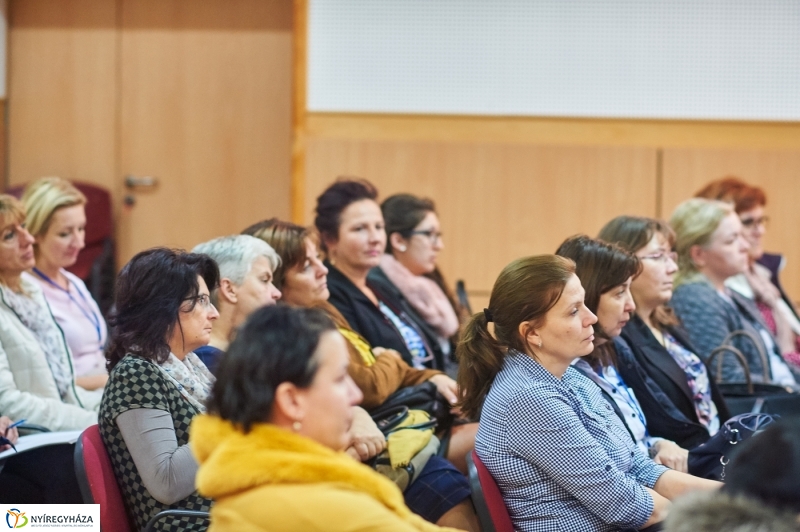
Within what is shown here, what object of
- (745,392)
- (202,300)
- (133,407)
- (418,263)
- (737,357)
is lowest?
(745,392)

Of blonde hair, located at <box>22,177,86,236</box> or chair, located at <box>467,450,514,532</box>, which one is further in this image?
blonde hair, located at <box>22,177,86,236</box>

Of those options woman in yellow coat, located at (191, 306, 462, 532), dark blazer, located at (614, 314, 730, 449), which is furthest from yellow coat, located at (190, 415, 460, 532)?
dark blazer, located at (614, 314, 730, 449)

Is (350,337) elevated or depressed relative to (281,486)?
depressed

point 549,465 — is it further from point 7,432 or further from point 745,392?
point 745,392

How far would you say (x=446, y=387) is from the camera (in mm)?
3512

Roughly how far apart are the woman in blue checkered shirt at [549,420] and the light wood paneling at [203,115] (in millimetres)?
4019

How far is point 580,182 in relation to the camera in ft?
19.2

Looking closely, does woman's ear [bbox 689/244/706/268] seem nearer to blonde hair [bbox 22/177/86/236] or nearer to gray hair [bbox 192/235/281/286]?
gray hair [bbox 192/235/281/286]

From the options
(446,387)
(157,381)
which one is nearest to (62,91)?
(446,387)

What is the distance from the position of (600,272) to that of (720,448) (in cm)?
67

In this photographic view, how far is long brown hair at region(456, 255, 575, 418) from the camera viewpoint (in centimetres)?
257

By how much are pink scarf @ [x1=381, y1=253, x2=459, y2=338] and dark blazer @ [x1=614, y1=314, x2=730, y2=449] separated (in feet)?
3.55

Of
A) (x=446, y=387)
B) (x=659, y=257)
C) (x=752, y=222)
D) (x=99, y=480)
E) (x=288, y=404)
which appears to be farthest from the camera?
(x=752, y=222)

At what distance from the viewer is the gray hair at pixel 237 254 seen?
10.2 feet
